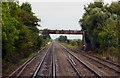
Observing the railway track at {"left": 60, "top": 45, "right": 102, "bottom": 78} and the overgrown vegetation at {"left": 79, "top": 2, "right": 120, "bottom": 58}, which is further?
the overgrown vegetation at {"left": 79, "top": 2, "right": 120, "bottom": 58}

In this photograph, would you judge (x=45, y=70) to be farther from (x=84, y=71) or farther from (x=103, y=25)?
(x=103, y=25)

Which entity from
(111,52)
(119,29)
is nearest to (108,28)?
(111,52)

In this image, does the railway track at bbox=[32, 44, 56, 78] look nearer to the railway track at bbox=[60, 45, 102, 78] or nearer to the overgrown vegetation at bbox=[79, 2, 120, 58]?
the railway track at bbox=[60, 45, 102, 78]

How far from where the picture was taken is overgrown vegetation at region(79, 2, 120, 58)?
48656 mm

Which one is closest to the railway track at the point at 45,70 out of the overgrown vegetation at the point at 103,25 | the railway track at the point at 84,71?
the railway track at the point at 84,71

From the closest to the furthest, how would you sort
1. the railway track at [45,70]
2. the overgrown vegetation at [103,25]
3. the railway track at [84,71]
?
the railway track at [84,71] → the railway track at [45,70] → the overgrown vegetation at [103,25]

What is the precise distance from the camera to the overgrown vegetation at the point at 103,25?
48.7 metres

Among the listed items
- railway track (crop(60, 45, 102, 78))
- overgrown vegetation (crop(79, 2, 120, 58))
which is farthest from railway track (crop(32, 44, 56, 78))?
overgrown vegetation (crop(79, 2, 120, 58))

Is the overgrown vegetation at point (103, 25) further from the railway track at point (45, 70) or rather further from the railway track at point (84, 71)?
the railway track at point (45, 70)

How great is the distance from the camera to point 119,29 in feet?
123

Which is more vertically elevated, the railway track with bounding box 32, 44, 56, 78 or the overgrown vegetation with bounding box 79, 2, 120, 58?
the overgrown vegetation with bounding box 79, 2, 120, 58

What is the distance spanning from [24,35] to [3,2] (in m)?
11.9

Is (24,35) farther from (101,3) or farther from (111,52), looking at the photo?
(101,3)

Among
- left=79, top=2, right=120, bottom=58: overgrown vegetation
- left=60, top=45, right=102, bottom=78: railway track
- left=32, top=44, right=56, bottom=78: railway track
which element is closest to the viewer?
left=60, top=45, right=102, bottom=78: railway track
